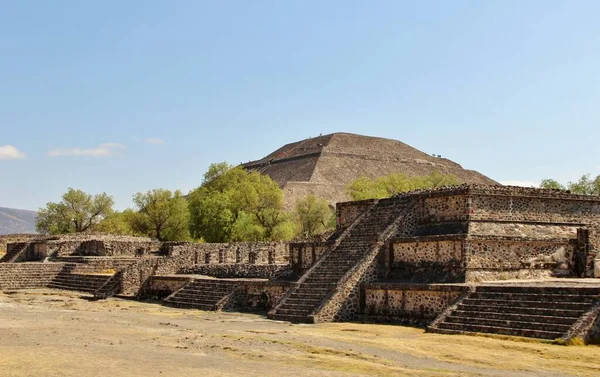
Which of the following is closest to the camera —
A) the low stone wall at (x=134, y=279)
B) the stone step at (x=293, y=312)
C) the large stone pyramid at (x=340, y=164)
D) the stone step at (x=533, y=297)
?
the stone step at (x=533, y=297)

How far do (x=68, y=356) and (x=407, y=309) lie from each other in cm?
1087

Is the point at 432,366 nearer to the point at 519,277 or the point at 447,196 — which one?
the point at 519,277

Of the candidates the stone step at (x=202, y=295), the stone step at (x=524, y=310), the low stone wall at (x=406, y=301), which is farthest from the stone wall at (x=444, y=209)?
the stone step at (x=202, y=295)

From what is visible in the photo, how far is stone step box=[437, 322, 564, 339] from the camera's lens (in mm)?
17266

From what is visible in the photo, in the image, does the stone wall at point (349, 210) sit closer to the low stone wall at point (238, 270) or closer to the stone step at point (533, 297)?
the low stone wall at point (238, 270)

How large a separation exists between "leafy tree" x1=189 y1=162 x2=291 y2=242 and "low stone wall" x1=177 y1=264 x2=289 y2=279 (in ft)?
55.7

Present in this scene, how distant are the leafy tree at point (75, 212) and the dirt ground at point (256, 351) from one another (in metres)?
47.4

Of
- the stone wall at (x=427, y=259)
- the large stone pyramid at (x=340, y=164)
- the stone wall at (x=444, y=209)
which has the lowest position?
the stone wall at (x=427, y=259)

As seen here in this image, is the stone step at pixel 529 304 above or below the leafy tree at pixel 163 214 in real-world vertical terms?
below

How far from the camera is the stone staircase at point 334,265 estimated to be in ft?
78.8

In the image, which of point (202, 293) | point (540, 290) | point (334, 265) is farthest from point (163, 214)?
point (540, 290)

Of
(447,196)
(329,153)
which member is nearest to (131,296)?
(447,196)

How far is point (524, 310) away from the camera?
1864cm

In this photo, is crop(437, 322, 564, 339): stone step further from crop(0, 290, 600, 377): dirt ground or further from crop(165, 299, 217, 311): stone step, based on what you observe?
crop(165, 299, 217, 311): stone step
